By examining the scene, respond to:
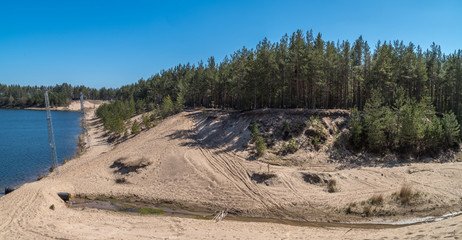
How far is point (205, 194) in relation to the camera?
21.8 m

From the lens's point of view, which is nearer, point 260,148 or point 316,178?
point 316,178

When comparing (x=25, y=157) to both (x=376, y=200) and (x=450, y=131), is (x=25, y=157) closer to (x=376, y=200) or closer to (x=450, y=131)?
(x=376, y=200)

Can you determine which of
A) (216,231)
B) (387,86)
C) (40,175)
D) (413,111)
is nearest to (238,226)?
(216,231)

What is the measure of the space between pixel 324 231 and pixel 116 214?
14078 mm

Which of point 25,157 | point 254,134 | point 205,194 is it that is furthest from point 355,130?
point 25,157

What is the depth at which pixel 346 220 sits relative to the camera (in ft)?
56.5

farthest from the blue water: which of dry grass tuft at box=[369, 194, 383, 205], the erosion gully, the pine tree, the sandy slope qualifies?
the pine tree

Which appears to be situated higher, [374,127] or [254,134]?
[374,127]

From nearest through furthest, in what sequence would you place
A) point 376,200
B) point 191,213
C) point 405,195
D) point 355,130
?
point 376,200 → point 405,195 → point 191,213 → point 355,130

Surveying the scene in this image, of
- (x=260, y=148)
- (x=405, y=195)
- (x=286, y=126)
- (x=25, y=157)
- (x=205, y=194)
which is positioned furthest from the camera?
(x=25, y=157)

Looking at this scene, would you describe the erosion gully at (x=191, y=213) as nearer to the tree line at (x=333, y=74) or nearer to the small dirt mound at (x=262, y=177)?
the small dirt mound at (x=262, y=177)

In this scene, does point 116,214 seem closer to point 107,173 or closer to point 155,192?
point 155,192

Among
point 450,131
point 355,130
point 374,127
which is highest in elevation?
point 374,127

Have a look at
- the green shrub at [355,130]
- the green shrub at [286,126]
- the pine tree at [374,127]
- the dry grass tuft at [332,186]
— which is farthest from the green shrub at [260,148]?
the pine tree at [374,127]
